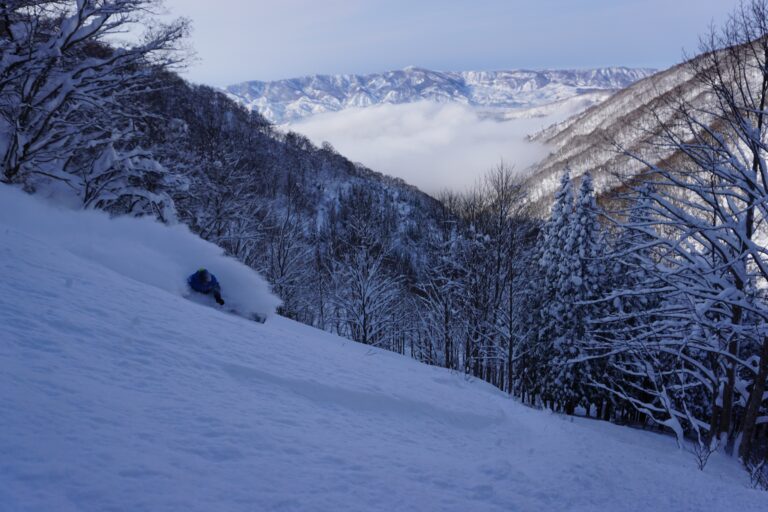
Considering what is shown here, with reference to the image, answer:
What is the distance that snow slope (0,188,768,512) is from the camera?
2.24 meters

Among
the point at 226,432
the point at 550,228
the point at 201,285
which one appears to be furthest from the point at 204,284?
the point at 550,228

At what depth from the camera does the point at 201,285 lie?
381 inches

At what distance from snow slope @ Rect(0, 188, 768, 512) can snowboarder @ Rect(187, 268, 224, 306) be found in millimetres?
2881

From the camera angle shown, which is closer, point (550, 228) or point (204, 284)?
point (204, 284)

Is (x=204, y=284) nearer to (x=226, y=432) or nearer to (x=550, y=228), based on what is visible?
(x=226, y=432)

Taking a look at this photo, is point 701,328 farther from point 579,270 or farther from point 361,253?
point 361,253

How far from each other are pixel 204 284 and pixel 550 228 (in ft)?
62.1

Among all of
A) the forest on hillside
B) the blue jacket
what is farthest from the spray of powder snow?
the forest on hillside

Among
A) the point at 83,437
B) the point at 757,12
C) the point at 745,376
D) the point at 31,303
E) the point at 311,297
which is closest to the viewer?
the point at 83,437

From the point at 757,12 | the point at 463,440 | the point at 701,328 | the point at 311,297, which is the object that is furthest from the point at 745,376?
the point at 311,297

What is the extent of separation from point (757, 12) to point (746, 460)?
9.02 m

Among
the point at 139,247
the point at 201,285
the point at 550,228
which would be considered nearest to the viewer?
the point at 201,285

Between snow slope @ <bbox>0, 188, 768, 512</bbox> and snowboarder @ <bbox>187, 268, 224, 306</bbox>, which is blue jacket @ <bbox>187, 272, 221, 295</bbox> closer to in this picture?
snowboarder @ <bbox>187, 268, 224, 306</bbox>

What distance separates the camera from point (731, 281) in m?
9.20
